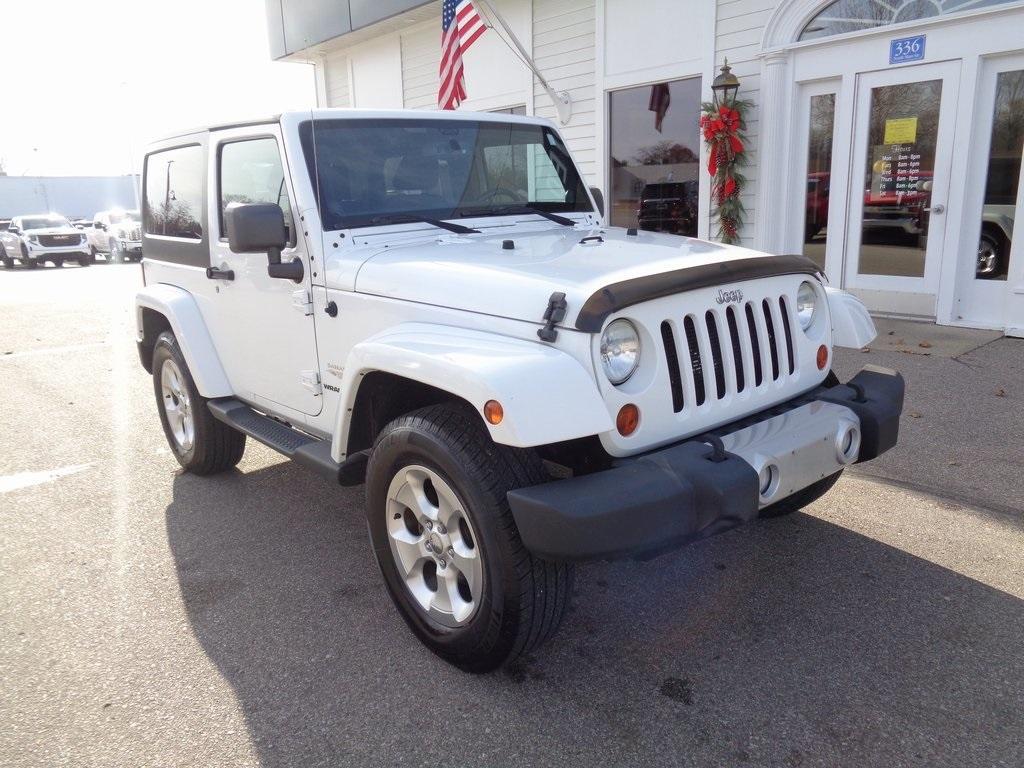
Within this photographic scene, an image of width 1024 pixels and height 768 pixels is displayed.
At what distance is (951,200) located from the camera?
7.53 metres

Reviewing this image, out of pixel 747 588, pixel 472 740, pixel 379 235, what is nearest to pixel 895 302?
pixel 747 588

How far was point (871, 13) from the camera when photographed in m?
7.80

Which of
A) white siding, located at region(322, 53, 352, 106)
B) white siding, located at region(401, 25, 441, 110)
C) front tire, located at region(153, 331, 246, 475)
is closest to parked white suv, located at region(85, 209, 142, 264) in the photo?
white siding, located at region(322, 53, 352, 106)

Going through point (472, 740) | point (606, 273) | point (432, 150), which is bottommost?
point (472, 740)

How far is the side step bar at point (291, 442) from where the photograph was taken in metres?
3.18

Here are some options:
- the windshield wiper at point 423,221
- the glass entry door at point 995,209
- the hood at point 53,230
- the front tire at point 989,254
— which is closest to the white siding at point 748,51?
the glass entry door at point 995,209

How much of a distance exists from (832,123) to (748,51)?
1256 millimetres

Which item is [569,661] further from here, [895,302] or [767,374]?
[895,302]

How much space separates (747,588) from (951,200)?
19.3 feet

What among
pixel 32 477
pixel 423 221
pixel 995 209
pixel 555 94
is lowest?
pixel 32 477

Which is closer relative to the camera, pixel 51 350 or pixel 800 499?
pixel 800 499

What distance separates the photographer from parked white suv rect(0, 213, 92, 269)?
24.3m

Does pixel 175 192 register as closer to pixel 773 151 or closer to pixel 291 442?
pixel 291 442

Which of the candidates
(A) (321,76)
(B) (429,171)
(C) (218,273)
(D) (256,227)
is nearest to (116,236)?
(A) (321,76)
